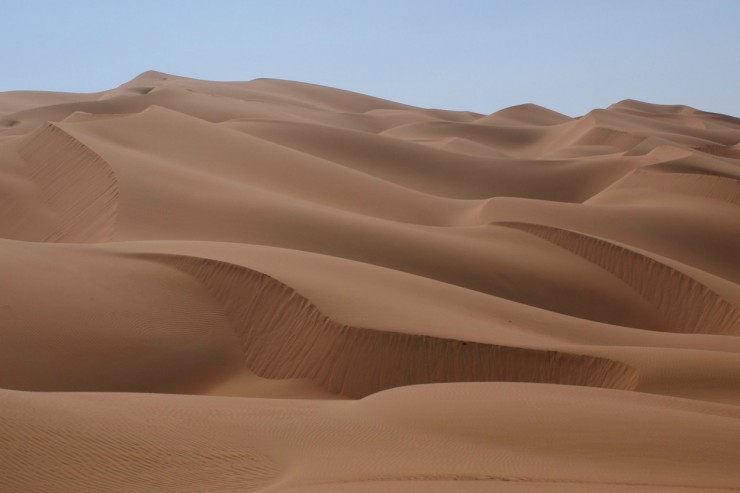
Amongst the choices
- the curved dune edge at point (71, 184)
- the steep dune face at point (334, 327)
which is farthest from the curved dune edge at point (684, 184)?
the curved dune edge at point (71, 184)

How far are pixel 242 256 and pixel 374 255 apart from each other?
366cm

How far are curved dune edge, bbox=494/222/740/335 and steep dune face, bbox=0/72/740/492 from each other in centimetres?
4

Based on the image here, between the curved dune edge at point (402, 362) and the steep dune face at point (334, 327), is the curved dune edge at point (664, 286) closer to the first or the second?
the steep dune face at point (334, 327)

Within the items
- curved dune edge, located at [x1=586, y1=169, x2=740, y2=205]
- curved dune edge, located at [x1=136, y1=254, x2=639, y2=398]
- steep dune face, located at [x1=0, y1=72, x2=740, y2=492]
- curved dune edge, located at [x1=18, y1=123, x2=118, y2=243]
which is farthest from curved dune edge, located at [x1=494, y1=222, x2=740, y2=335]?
curved dune edge, located at [x1=18, y1=123, x2=118, y2=243]

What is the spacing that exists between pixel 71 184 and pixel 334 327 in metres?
10.5

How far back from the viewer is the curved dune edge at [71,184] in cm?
1652

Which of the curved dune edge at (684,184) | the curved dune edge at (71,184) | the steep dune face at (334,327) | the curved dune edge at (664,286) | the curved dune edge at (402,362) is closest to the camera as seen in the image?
the steep dune face at (334,327)

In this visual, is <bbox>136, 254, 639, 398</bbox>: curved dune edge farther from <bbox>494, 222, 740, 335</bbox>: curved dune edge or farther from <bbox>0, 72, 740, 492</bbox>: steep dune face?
<bbox>494, 222, 740, 335</bbox>: curved dune edge

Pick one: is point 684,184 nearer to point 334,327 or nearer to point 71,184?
point 71,184

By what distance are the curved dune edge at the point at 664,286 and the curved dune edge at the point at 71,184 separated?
25.9ft

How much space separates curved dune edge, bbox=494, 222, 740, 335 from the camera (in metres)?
15.8

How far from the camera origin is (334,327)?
32.9ft

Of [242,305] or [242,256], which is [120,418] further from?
[242,256]

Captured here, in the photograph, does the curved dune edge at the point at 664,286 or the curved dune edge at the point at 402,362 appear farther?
the curved dune edge at the point at 664,286
